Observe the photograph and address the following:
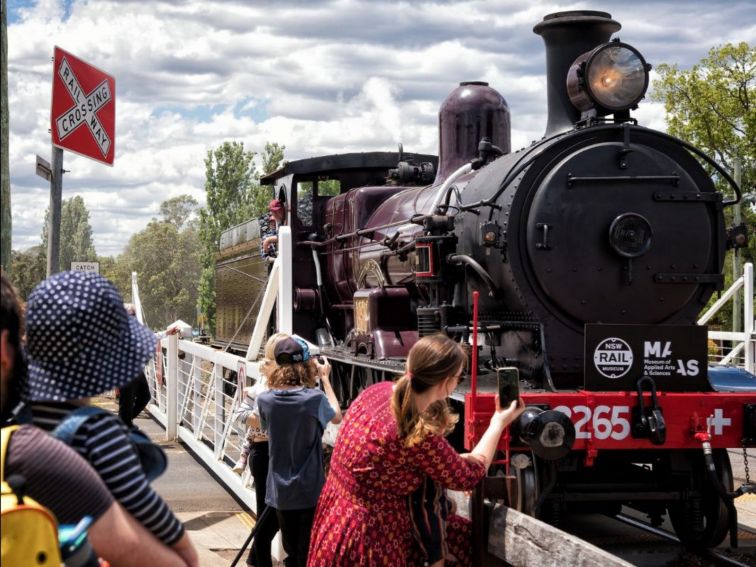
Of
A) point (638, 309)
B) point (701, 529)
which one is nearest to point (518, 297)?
point (638, 309)

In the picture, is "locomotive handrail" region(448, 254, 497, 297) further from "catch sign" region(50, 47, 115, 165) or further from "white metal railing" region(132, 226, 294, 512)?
"catch sign" region(50, 47, 115, 165)

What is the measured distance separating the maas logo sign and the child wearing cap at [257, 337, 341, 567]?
1973 mm

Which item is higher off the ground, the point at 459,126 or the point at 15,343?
the point at 459,126

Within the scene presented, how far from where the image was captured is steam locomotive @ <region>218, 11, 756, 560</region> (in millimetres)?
6223

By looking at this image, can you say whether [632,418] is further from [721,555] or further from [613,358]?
[721,555]

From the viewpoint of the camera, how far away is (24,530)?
1778 mm

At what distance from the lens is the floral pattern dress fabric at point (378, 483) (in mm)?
3420

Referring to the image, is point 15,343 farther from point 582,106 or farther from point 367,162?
point 367,162

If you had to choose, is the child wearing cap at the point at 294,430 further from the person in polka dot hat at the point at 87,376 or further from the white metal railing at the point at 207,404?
the person in polka dot hat at the point at 87,376

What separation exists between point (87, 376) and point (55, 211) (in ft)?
17.2

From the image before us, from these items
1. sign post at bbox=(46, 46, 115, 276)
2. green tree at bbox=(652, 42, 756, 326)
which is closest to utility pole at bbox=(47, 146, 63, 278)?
sign post at bbox=(46, 46, 115, 276)

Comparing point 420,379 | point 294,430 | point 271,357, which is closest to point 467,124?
point 271,357

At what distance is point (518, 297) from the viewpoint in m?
6.77

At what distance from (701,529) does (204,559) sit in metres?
3.24
